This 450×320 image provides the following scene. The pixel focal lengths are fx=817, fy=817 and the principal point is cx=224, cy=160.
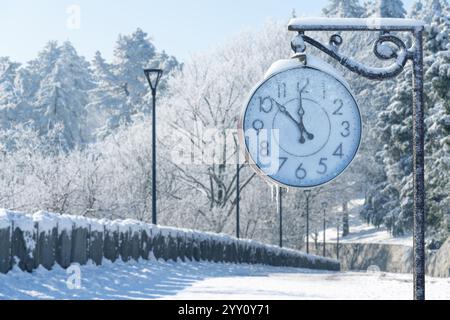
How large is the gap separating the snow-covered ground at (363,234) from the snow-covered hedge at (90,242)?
1469 inches

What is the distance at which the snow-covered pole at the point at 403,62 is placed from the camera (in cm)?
479

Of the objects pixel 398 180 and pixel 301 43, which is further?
pixel 398 180

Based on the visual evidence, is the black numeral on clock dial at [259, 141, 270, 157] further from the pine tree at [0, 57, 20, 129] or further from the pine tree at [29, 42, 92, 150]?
the pine tree at [0, 57, 20, 129]

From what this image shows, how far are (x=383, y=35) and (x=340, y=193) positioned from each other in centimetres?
5290

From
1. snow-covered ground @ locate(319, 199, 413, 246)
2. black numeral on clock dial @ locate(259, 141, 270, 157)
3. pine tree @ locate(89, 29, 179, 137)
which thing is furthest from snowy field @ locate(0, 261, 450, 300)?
pine tree @ locate(89, 29, 179, 137)

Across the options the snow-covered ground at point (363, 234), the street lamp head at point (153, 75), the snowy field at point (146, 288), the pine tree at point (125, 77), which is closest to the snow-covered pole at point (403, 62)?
the snowy field at point (146, 288)

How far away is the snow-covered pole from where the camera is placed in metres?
4.79

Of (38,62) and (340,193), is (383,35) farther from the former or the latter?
(38,62)

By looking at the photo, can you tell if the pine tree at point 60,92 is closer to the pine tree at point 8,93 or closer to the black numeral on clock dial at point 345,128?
the pine tree at point 8,93

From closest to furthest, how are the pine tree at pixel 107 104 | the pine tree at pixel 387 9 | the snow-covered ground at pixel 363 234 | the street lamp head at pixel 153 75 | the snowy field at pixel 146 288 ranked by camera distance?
the snowy field at pixel 146 288 → the street lamp head at pixel 153 75 → the snow-covered ground at pixel 363 234 → the pine tree at pixel 387 9 → the pine tree at pixel 107 104

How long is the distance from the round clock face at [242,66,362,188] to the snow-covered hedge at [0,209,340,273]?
867 cm

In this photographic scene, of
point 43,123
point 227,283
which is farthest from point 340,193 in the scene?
point 227,283

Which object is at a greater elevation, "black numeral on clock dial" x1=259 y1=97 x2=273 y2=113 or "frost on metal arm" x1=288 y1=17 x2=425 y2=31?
"frost on metal arm" x1=288 y1=17 x2=425 y2=31

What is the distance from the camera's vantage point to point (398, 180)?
5466cm
